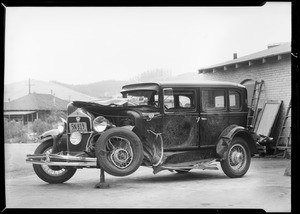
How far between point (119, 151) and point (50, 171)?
1024mm

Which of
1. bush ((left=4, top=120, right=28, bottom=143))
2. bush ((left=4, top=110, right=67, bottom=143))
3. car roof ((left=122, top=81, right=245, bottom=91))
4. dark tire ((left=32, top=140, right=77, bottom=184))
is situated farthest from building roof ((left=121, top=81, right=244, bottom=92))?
bush ((left=4, top=120, right=28, bottom=143))

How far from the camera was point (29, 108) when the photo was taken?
22.2 feet

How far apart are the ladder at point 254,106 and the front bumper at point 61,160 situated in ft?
8.76

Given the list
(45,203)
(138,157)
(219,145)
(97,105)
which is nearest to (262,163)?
(219,145)

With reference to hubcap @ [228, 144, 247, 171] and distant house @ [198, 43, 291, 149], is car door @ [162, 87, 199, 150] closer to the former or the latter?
distant house @ [198, 43, 291, 149]

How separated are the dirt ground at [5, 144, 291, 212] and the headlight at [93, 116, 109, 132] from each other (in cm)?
55

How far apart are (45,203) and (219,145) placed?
2.65 meters

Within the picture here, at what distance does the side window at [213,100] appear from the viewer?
7.97 meters

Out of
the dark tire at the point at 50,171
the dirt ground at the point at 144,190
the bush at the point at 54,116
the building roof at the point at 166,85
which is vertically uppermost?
the building roof at the point at 166,85

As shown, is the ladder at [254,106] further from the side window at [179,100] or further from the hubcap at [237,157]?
the side window at [179,100]

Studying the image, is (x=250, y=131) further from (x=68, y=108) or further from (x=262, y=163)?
(x=68, y=108)

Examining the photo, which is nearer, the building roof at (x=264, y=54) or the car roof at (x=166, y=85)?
the building roof at (x=264, y=54)

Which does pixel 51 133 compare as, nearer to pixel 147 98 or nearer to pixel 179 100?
pixel 147 98

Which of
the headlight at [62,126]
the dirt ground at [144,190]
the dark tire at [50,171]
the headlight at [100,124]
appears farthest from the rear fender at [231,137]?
the headlight at [62,126]
